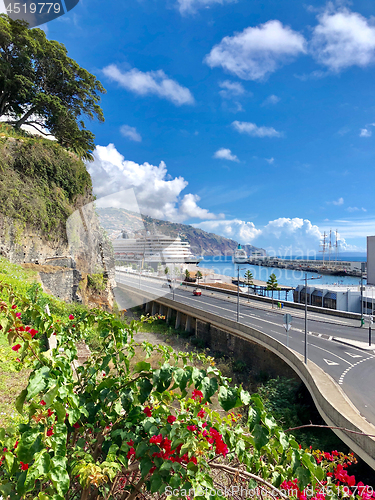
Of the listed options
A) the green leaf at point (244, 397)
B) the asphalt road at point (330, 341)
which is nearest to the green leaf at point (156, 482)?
the green leaf at point (244, 397)

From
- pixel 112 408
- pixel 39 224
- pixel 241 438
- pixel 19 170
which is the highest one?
pixel 19 170

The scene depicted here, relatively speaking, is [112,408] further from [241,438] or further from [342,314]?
[342,314]

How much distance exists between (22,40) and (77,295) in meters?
18.7

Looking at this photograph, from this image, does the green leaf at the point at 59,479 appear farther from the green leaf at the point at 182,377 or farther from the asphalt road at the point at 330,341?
the asphalt road at the point at 330,341

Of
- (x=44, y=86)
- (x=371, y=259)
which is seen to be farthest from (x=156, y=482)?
(x=371, y=259)

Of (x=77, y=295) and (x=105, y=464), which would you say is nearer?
(x=105, y=464)

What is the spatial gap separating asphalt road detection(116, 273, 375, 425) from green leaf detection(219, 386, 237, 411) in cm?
1239

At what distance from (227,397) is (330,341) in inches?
848

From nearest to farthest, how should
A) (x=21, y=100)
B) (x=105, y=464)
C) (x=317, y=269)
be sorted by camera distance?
(x=105, y=464)
(x=21, y=100)
(x=317, y=269)

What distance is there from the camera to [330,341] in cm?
1962

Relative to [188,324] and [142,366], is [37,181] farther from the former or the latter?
[188,324]

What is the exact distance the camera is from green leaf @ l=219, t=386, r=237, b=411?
5.06 feet

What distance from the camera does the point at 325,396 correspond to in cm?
1120

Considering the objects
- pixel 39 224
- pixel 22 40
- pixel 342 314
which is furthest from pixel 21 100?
pixel 342 314
